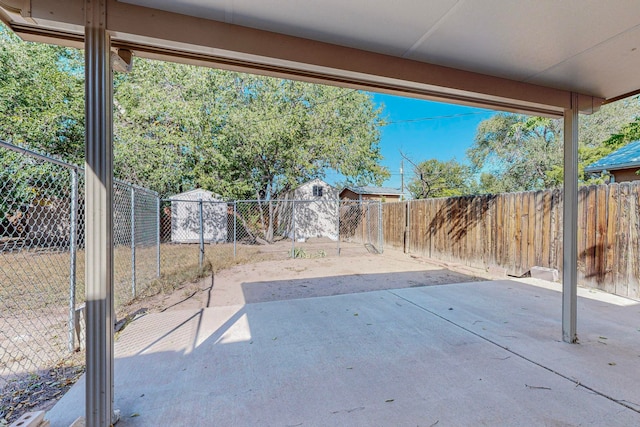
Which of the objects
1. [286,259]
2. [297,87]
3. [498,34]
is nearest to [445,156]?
[297,87]

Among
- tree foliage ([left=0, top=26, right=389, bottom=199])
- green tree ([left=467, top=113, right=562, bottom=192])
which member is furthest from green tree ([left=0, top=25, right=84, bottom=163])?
green tree ([left=467, top=113, right=562, bottom=192])

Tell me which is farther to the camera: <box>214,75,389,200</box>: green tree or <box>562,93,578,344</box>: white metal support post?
<box>214,75,389,200</box>: green tree

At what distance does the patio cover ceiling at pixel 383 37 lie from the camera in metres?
1.53

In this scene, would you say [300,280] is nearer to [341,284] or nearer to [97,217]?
[341,284]

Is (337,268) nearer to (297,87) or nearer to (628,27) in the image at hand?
(628,27)

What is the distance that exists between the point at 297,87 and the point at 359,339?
9522 millimetres

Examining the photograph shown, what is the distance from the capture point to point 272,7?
5.07 ft

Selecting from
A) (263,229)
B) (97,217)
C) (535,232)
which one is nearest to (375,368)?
(97,217)

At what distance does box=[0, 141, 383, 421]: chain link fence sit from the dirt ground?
1.67ft

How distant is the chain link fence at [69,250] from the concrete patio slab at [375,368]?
0.50 metres

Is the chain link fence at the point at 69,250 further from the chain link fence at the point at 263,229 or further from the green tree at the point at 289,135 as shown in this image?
the green tree at the point at 289,135

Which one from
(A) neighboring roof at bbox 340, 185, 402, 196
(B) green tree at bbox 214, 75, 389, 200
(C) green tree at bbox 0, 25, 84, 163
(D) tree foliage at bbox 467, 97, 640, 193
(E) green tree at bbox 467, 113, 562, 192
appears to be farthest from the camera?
(A) neighboring roof at bbox 340, 185, 402, 196

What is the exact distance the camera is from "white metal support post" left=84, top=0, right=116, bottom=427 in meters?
1.44

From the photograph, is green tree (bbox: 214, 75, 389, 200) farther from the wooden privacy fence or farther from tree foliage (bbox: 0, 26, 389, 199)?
the wooden privacy fence
